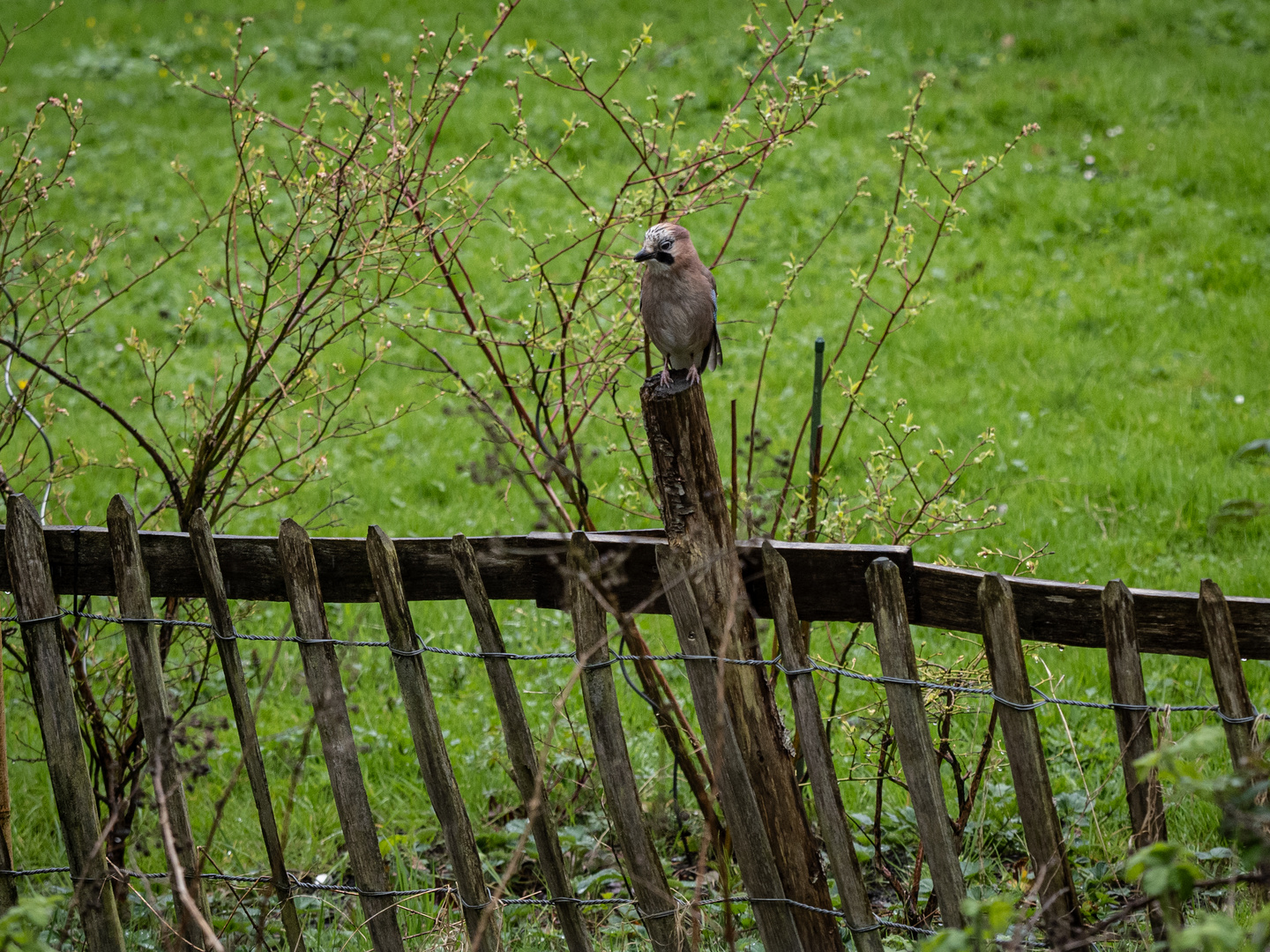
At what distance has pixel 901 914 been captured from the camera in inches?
124

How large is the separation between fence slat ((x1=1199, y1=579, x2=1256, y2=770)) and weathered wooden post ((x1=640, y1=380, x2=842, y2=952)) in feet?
3.17

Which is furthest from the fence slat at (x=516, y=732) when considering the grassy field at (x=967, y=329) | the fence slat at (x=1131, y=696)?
the fence slat at (x=1131, y=696)

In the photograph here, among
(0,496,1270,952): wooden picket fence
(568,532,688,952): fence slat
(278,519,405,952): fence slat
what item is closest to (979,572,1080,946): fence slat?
(0,496,1270,952): wooden picket fence

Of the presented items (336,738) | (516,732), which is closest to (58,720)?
(336,738)

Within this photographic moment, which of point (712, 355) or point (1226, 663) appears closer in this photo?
point (1226, 663)


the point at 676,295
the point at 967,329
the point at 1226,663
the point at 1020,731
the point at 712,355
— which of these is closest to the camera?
the point at 1226,663

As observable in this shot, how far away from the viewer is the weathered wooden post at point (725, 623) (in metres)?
2.53

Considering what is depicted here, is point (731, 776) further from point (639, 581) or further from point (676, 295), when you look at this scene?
point (676, 295)

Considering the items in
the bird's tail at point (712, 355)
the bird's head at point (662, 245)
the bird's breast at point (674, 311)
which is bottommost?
the bird's tail at point (712, 355)

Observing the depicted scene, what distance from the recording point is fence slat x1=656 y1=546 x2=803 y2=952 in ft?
8.23

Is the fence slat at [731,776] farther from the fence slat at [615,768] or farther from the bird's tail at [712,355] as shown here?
the bird's tail at [712,355]

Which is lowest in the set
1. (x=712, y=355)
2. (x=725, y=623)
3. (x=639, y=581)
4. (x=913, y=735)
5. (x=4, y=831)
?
(x=4, y=831)

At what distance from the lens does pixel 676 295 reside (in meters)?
2.99

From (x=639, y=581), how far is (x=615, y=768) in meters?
0.46
